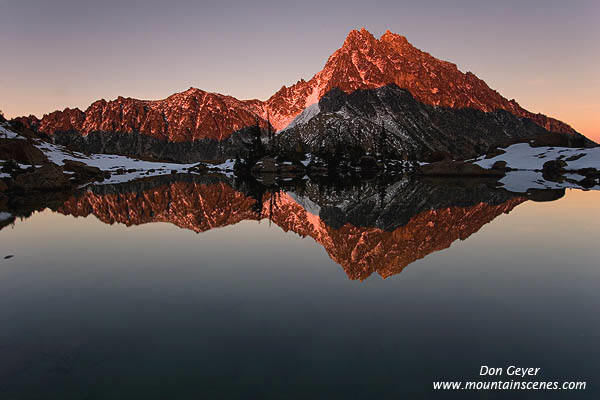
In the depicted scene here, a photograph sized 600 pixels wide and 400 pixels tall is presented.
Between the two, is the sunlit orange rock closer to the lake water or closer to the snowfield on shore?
the lake water

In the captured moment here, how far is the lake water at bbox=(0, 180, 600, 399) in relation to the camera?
5.63m

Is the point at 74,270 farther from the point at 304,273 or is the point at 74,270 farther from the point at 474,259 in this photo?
the point at 474,259

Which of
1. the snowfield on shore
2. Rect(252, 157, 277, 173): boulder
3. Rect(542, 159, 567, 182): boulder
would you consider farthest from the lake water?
Rect(252, 157, 277, 173): boulder

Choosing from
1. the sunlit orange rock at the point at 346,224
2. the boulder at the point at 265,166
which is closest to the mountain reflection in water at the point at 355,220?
the sunlit orange rock at the point at 346,224

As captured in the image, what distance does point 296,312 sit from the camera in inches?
320

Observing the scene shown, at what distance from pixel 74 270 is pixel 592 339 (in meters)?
15.1

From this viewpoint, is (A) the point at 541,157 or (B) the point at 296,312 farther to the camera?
(A) the point at 541,157

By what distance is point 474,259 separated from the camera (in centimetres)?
1235

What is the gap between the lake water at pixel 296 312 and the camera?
5.63 metres

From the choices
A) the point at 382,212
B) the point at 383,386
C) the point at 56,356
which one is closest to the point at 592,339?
the point at 383,386

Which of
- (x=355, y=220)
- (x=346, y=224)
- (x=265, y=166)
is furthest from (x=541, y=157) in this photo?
(x=346, y=224)

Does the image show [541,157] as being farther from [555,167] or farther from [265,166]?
[265,166]

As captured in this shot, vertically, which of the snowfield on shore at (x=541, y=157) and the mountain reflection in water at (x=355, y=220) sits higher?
the snowfield on shore at (x=541, y=157)

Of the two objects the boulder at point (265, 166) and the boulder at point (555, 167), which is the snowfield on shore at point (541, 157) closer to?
the boulder at point (555, 167)
